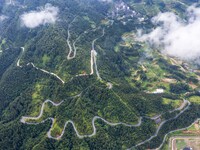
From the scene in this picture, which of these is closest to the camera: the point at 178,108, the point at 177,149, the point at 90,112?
the point at 177,149

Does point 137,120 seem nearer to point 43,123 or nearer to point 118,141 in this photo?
point 118,141

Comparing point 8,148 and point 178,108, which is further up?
point 178,108

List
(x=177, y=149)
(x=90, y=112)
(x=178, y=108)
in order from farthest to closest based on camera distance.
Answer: (x=178, y=108) < (x=90, y=112) < (x=177, y=149)

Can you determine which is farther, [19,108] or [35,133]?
[19,108]

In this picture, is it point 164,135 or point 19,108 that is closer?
point 164,135

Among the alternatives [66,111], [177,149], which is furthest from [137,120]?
[66,111]

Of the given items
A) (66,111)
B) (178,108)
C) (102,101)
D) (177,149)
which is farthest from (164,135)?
(66,111)

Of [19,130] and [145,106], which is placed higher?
[145,106]

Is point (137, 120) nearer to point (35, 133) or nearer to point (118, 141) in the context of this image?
point (118, 141)

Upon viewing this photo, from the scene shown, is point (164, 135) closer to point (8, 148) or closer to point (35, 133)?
point (35, 133)
